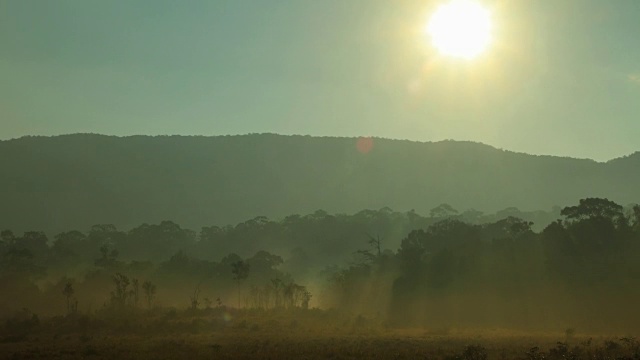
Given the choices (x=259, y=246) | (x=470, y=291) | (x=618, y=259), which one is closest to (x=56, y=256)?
(x=259, y=246)

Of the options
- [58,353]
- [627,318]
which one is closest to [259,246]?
[627,318]

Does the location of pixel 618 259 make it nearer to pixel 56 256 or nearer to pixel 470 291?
pixel 470 291

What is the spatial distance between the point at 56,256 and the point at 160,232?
116ft

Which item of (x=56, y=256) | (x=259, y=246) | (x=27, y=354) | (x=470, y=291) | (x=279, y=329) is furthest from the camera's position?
(x=259, y=246)

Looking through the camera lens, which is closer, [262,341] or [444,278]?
[262,341]

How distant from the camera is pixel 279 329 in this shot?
4772 cm

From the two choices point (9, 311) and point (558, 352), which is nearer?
point (558, 352)

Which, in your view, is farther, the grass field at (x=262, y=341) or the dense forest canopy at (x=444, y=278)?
the dense forest canopy at (x=444, y=278)

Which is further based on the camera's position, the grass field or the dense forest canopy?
the dense forest canopy

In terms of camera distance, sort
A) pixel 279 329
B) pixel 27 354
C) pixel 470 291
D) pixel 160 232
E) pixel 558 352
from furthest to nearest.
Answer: pixel 160 232
pixel 470 291
pixel 279 329
pixel 27 354
pixel 558 352

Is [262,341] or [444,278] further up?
[444,278]

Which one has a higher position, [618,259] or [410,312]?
[618,259]

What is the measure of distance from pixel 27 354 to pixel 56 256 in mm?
69710

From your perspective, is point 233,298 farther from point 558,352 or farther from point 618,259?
point 558,352
